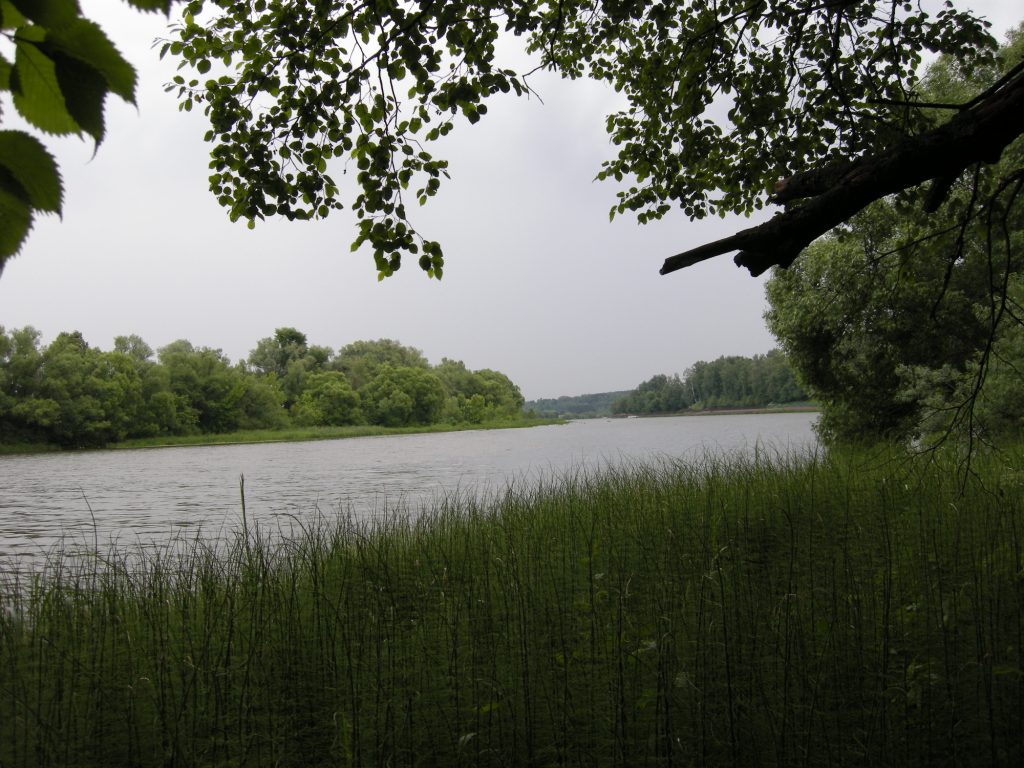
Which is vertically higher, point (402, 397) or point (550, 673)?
point (402, 397)

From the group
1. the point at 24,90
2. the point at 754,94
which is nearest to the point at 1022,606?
the point at 754,94

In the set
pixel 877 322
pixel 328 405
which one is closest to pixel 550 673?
pixel 877 322

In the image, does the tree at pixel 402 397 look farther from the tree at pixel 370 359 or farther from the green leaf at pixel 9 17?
the green leaf at pixel 9 17

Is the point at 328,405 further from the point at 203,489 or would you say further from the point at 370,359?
the point at 203,489

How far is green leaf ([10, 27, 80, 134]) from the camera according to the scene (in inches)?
27.8

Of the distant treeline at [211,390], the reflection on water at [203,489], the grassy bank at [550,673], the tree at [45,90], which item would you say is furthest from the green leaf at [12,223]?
the distant treeline at [211,390]

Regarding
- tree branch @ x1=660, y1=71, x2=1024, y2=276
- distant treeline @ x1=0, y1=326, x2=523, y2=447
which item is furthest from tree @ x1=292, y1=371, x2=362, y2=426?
tree branch @ x1=660, y1=71, x2=1024, y2=276

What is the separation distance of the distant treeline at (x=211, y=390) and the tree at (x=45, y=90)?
704 inches

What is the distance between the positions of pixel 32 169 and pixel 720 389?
10542cm

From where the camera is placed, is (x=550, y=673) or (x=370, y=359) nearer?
(x=550, y=673)

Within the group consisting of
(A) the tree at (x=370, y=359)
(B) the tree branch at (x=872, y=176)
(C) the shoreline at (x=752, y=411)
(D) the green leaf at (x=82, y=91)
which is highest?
(A) the tree at (x=370, y=359)

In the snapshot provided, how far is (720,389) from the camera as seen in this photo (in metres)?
101

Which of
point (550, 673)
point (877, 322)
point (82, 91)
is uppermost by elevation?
point (877, 322)

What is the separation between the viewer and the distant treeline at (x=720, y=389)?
84.6 metres
